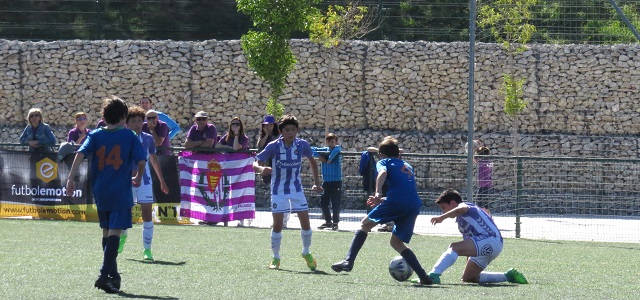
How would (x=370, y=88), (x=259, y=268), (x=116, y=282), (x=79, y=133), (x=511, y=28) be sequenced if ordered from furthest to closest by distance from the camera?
(x=370, y=88) → (x=511, y=28) → (x=79, y=133) → (x=259, y=268) → (x=116, y=282)

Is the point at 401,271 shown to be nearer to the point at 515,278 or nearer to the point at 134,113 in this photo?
the point at 515,278

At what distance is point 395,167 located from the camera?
36.4 ft

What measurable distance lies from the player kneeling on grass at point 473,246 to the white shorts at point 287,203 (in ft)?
5.24

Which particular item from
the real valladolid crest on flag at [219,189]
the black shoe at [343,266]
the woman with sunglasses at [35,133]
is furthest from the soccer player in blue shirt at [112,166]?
the woman with sunglasses at [35,133]

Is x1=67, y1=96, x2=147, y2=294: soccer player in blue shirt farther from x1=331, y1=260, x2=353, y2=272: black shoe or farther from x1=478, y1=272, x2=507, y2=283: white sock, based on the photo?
x1=478, y1=272, x2=507, y2=283: white sock

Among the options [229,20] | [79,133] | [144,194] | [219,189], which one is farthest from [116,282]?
[229,20]

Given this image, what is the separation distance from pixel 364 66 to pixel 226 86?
3668mm

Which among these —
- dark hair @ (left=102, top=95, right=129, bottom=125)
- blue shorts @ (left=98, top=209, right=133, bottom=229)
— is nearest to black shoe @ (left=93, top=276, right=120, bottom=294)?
blue shorts @ (left=98, top=209, right=133, bottom=229)

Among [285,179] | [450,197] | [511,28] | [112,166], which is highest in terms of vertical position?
[511,28]

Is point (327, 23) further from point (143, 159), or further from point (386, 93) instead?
point (143, 159)

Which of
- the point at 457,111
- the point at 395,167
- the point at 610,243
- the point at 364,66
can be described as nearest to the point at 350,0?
the point at 364,66

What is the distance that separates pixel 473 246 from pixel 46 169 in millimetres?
10443

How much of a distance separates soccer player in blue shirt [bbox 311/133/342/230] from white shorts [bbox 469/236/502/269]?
8.15m

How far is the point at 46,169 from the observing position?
19.4m
